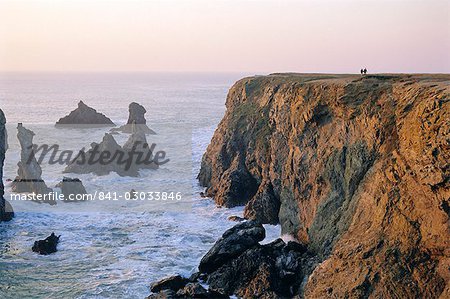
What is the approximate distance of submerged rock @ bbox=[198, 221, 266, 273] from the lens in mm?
27375

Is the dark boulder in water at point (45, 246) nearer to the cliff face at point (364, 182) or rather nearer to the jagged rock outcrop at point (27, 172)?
the jagged rock outcrop at point (27, 172)

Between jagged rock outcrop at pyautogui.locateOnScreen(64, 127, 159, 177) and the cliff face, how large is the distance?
18.6 m

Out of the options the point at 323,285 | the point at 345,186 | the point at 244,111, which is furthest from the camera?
the point at 244,111

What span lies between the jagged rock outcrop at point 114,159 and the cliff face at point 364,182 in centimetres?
1861

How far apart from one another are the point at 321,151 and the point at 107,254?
16421mm

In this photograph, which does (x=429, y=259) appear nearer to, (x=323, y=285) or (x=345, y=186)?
(x=323, y=285)

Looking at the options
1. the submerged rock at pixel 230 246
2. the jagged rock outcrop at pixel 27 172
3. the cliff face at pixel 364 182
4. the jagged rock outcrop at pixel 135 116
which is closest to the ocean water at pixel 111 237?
the jagged rock outcrop at pixel 27 172

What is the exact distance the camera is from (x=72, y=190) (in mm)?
45594

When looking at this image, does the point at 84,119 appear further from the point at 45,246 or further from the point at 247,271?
the point at 247,271

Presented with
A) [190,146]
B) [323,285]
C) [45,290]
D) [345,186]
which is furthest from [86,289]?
[190,146]

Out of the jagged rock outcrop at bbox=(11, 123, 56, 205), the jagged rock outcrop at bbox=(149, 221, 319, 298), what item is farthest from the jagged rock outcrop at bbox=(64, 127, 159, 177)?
the jagged rock outcrop at bbox=(149, 221, 319, 298)

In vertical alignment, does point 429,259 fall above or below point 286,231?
above

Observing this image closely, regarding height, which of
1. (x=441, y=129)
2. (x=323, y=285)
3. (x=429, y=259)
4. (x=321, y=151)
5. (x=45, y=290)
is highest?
(x=441, y=129)

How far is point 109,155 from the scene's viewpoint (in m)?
56.2
